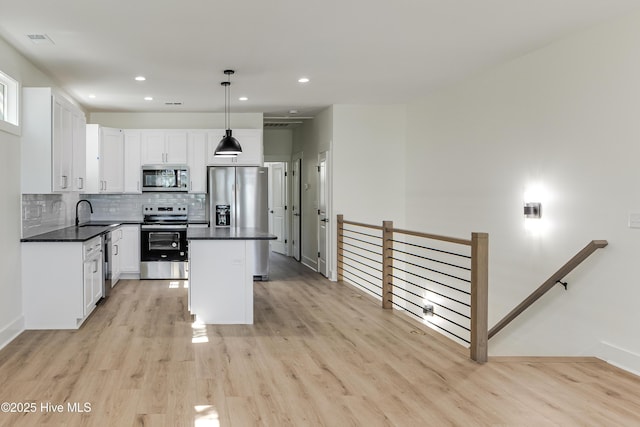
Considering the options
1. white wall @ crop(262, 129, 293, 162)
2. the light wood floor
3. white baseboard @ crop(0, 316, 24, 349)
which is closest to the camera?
the light wood floor

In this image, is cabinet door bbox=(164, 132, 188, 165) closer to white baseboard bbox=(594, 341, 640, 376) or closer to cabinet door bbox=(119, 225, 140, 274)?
cabinet door bbox=(119, 225, 140, 274)

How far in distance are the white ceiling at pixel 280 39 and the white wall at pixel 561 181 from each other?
0.30 metres

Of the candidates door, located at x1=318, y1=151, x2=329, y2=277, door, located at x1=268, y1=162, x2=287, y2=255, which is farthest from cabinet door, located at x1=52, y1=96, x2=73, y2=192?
door, located at x1=268, y1=162, x2=287, y2=255

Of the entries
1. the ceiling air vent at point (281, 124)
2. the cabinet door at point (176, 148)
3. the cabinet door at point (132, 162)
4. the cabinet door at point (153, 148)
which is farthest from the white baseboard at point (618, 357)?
the ceiling air vent at point (281, 124)

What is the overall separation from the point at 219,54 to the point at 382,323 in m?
3.11

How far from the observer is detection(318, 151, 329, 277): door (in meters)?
7.93

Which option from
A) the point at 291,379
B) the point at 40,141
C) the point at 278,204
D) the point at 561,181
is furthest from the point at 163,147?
the point at 561,181

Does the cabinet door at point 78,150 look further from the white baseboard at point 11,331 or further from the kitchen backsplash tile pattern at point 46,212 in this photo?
the white baseboard at point 11,331

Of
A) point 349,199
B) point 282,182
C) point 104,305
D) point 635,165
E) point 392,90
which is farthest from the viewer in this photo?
point 282,182

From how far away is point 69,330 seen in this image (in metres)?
4.77

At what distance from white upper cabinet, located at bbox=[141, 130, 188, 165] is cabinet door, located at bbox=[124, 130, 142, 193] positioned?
0.10 meters

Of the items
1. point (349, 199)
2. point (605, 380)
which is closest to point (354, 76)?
point (349, 199)

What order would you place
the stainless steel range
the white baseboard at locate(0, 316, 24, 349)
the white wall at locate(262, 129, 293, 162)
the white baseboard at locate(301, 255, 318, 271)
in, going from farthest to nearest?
the white wall at locate(262, 129, 293, 162) → the white baseboard at locate(301, 255, 318, 271) → the stainless steel range → the white baseboard at locate(0, 316, 24, 349)

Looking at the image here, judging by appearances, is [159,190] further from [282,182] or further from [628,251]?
[628,251]
